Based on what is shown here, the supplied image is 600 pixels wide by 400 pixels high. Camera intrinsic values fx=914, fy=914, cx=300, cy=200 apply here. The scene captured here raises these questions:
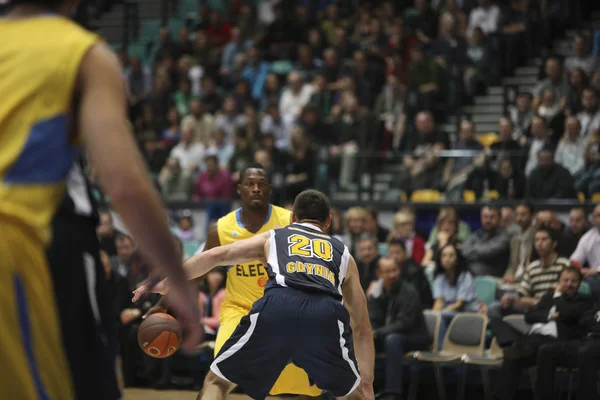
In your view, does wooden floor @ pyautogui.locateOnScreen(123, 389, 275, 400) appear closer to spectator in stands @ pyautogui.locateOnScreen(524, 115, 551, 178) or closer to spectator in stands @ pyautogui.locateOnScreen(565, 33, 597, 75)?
spectator in stands @ pyautogui.locateOnScreen(524, 115, 551, 178)

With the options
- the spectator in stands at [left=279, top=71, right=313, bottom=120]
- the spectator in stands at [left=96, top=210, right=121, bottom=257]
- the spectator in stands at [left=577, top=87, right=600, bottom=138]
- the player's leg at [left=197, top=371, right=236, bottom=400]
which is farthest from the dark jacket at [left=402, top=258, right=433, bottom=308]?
the spectator in stands at [left=279, top=71, right=313, bottom=120]

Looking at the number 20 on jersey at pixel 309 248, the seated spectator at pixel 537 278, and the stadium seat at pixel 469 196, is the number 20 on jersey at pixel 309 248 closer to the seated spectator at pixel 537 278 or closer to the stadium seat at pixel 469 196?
the seated spectator at pixel 537 278

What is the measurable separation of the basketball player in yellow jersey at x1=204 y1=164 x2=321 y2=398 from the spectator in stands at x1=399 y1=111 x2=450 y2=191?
5.97 meters

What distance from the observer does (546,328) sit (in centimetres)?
902

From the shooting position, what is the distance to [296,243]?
541 centimetres

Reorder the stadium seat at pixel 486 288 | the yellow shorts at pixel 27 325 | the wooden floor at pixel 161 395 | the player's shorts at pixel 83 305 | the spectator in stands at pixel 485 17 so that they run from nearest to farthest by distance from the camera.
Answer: the yellow shorts at pixel 27 325 < the player's shorts at pixel 83 305 < the wooden floor at pixel 161 395 < the stadium seat at pixel 486 288 < the spectator in stands at pixel 485 17

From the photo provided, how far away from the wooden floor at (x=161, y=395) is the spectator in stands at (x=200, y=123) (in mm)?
5886

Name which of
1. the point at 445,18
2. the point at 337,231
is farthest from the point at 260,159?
the point at 445,18

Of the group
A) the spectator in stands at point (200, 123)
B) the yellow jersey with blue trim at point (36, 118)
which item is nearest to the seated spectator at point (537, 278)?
the spectator in stands at point (200, 123)

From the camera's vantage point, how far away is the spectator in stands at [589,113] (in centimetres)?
1198

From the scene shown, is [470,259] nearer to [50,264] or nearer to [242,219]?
[242,219]

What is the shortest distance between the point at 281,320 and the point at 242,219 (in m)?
1.88

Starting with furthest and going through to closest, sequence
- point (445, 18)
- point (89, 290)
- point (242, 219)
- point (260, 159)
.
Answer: point (445, 18), point (260, 159), point (242, 219), point (89, 290)

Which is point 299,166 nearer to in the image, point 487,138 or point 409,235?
point 409,235
